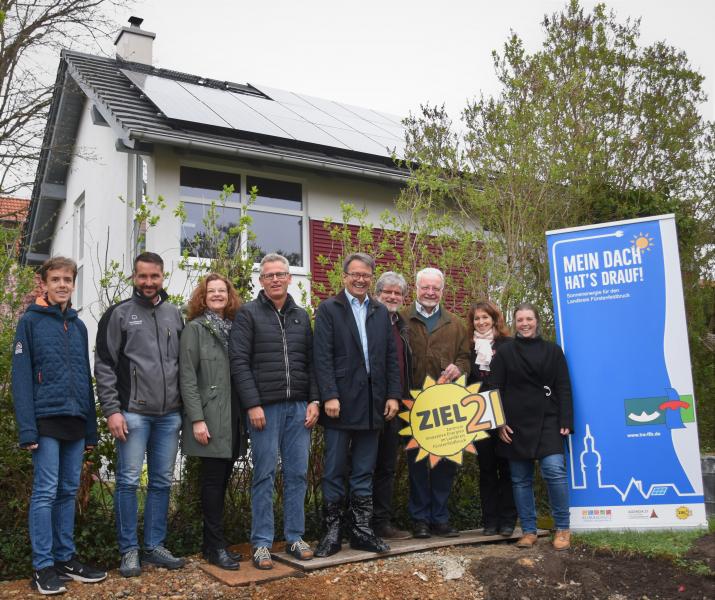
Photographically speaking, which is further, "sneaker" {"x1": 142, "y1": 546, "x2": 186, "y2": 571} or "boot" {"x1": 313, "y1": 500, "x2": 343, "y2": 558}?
"boot" {"x1": 313, "y1": 500, "x2": 343, "y2": 558}

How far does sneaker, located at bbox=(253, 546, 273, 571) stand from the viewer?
15.7 feet

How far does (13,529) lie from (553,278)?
4.42 metres

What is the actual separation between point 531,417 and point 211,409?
235 centimetres

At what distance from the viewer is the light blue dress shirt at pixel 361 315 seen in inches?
203

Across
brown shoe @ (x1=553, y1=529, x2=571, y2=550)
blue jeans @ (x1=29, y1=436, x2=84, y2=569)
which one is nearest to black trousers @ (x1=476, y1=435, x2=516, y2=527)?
brown shoe @ (x1=553, y1=529, x2=571, y2=550)

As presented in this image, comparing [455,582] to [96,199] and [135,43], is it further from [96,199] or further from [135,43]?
[135,43]

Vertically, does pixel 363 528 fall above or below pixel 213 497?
below

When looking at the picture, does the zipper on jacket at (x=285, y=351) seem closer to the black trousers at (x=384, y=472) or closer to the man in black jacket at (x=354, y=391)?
the man in black jacket at (x=354, y=391)

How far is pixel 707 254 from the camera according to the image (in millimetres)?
10977

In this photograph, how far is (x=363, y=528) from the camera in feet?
16.9

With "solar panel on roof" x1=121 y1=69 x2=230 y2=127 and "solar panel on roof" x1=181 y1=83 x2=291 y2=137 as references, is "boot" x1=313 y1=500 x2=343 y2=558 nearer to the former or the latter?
"solar panel on roof" x1=121 y1=69 x2=230 y2=127

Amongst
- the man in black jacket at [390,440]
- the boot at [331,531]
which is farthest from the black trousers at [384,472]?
the boot at [331,531]

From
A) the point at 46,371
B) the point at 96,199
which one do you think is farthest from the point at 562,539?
the point at 96,199

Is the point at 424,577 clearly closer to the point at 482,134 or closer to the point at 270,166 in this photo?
the point at 482,134
